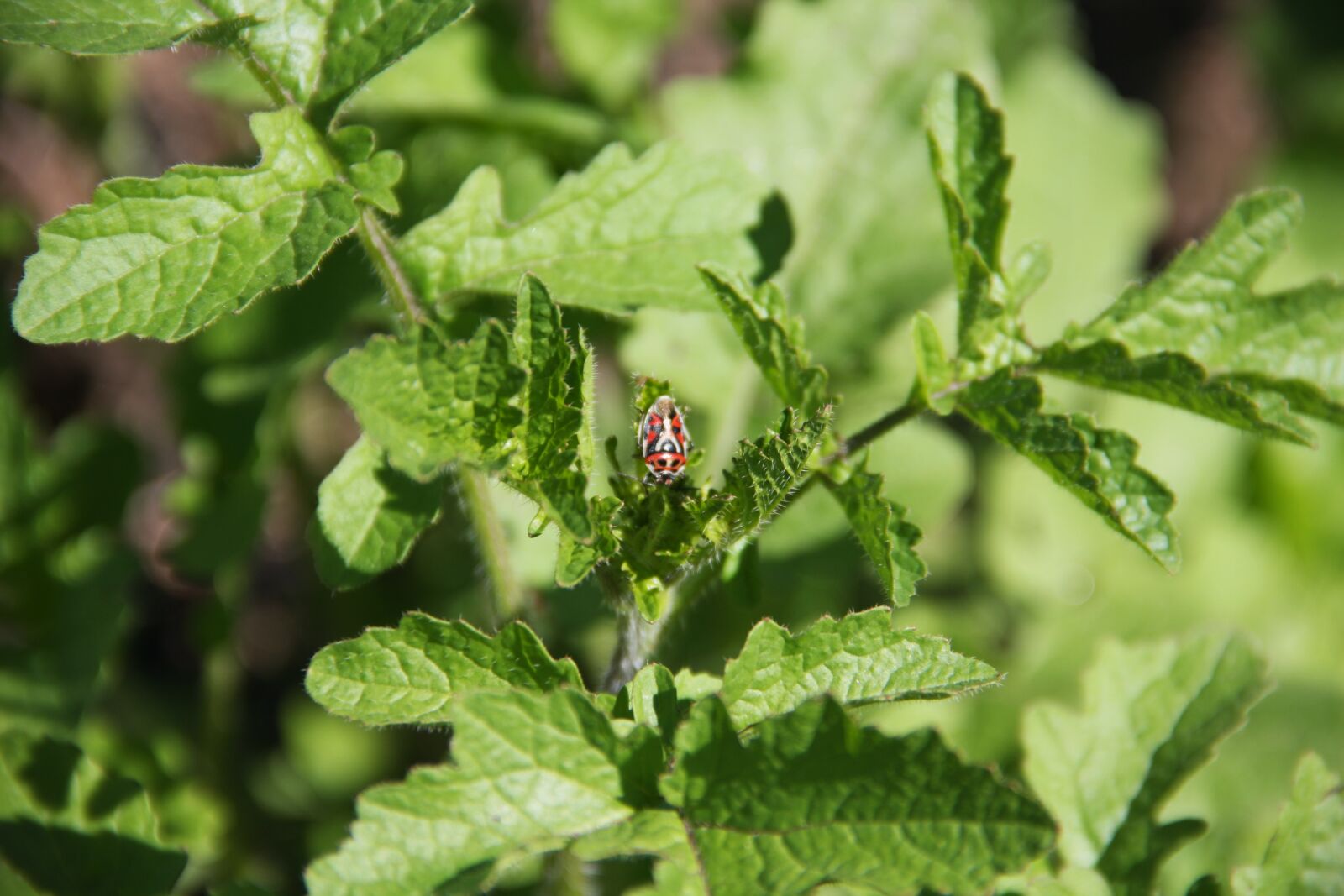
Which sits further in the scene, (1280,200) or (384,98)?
(384,98)

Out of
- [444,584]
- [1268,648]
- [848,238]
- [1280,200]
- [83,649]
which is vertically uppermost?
[1280,200]

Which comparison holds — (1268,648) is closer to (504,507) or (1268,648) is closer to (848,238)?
(848,238)

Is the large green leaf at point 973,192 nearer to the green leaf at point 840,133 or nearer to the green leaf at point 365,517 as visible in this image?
the green leaf at point 365,517

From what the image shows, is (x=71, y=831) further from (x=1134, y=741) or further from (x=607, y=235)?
(x=1134, y=741)

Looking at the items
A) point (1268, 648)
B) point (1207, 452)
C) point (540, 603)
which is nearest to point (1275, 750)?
point (1268, 648)

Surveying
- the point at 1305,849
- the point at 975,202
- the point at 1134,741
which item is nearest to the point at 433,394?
the point at 975,202

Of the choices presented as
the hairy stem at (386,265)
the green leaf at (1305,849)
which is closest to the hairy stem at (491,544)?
the hairy stem at (386,265)

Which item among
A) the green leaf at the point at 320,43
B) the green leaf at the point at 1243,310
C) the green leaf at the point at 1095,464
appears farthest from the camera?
the green leaf at the point at 1243,310
